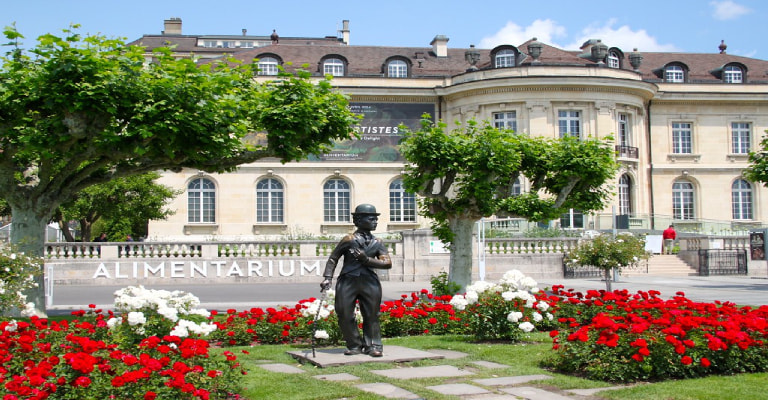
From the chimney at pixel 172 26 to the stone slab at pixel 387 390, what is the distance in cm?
7802

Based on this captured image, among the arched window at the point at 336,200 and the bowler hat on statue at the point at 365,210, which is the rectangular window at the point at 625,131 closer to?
the arched window at the point at 336,200

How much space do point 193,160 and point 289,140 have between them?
5.91ft

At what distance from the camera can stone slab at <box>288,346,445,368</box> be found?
855cm

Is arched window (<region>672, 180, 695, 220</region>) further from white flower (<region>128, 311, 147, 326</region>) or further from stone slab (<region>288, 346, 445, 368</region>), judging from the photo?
white flower (<region>128, 311, 147, 326</region>)

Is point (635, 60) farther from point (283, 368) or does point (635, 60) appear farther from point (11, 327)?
point (11, 327)

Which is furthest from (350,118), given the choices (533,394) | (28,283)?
(533,394)

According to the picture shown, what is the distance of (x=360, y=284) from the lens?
8953 millimetres

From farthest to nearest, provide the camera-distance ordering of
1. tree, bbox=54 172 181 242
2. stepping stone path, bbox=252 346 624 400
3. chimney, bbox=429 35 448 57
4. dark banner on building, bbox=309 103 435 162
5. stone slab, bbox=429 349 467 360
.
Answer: chimney, bbox=429 35 448 57 → dark banner on building, bbox=309 103 435 162 → tree, bbox=54 172 181 242 → stone slab, bbox=429 349 467 360 → stepping stone path, bbox=252 346 624 400

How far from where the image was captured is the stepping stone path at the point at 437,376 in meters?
7.07

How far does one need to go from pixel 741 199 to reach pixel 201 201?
104ft

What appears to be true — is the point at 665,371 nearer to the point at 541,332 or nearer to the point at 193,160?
the point at 541,332

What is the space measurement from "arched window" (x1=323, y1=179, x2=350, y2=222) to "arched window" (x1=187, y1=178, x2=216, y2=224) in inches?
241

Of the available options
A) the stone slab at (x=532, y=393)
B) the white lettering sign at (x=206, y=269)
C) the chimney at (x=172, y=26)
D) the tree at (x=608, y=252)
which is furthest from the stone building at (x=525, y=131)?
the chimney at (x=172, y=26)

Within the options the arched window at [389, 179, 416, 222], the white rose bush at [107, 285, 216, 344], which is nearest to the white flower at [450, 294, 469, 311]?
the white rose bush at [107, 285, 216, 344]
